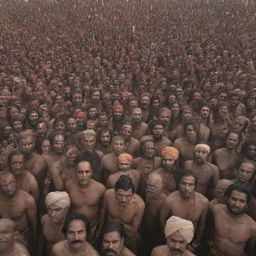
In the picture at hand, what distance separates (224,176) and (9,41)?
1268cm

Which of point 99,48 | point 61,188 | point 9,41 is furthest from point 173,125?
point 9,41

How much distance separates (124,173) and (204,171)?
1.37 m

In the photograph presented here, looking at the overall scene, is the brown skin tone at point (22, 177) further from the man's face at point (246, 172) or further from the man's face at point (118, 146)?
the man's face at point (246, 172)

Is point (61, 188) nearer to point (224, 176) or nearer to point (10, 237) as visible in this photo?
point (10, 237)

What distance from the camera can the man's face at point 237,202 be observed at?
3.95 meters

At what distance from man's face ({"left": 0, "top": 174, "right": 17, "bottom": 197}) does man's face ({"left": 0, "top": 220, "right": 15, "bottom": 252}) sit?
921mm

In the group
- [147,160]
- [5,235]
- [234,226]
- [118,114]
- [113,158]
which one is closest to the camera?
[5,235]

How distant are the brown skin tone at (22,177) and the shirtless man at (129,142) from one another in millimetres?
2003

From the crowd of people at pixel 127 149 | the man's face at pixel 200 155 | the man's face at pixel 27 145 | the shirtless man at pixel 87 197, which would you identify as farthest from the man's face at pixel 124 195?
the man's face at pixel 27 145

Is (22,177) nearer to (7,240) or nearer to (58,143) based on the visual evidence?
(58,143)

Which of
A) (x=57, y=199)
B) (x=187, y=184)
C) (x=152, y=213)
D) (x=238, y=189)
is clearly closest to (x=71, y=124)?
(x=152, y=213)

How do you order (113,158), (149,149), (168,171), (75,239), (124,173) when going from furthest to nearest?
(113,158)
(149,149)
(168,171)
(124,173)
(75,239)

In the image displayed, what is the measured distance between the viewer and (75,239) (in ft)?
11.5

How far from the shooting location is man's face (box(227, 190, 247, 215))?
3947 mm
